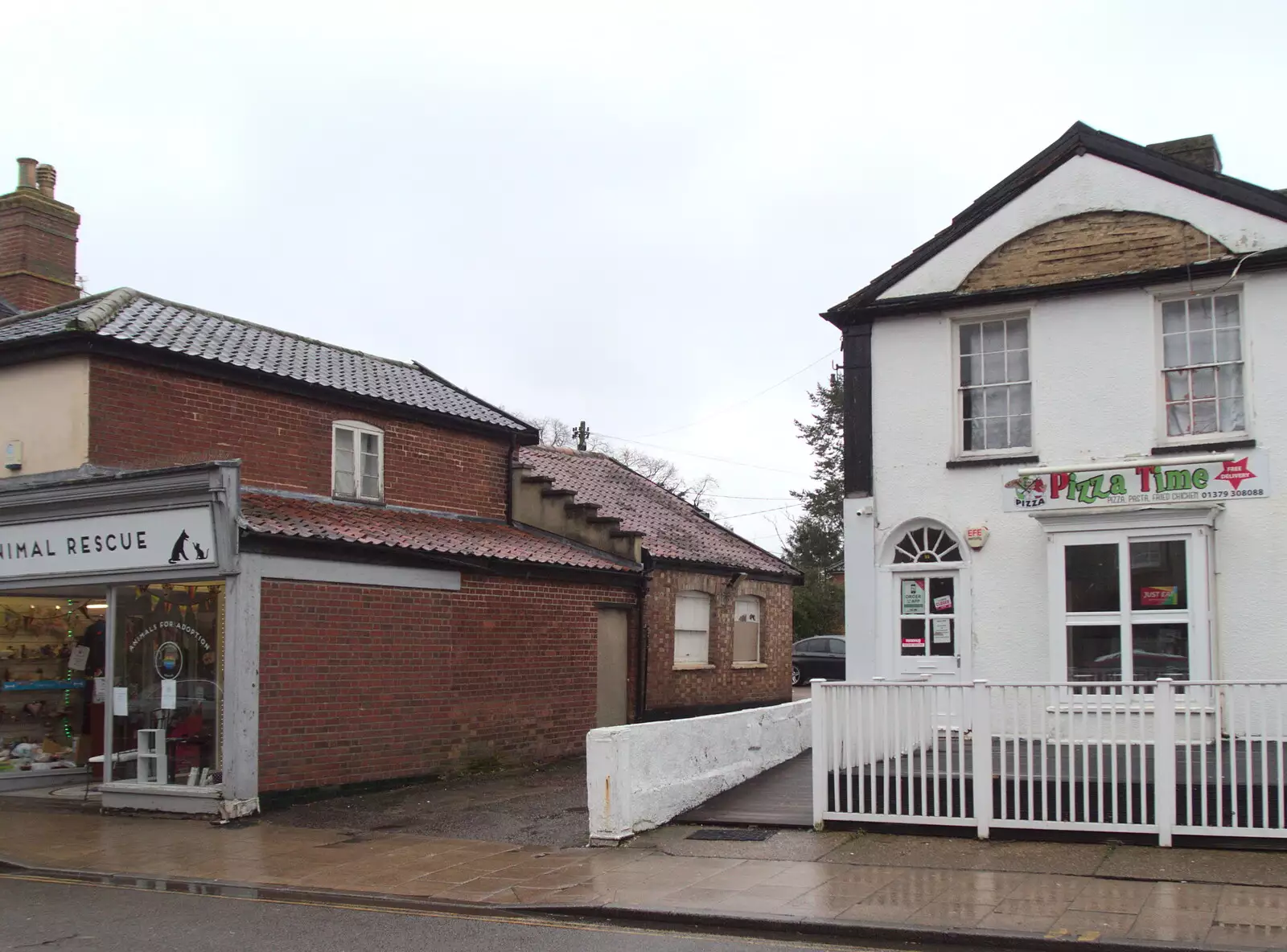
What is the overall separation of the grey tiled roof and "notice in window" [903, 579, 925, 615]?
27.2 feet

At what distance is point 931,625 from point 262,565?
755cm

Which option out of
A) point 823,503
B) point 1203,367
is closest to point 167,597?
point 1203,367

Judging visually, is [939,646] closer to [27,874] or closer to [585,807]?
[585,807]

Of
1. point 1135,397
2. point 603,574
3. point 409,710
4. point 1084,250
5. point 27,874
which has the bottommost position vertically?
point 27,874

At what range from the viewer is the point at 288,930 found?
8.50 meters

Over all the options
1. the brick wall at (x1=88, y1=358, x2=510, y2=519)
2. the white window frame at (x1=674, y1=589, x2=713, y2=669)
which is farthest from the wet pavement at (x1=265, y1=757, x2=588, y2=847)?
the white window frame at (x1=674, y1=589, x2=713, y2=669)

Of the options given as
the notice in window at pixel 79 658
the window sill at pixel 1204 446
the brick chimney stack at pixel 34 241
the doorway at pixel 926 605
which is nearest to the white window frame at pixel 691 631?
the doorway at pixel 926 605

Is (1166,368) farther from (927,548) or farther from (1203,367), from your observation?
(927,548)

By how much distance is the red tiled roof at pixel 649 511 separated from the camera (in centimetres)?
2358

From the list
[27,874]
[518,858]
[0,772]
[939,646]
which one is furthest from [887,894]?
[0,772]

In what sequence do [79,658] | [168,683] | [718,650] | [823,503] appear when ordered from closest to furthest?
[168,683], [79,658], [718,650], [823,503]

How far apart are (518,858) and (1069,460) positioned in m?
7.05

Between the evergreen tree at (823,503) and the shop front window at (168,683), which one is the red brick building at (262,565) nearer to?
the shop front window at (168,683)

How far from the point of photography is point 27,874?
11.1 metres
